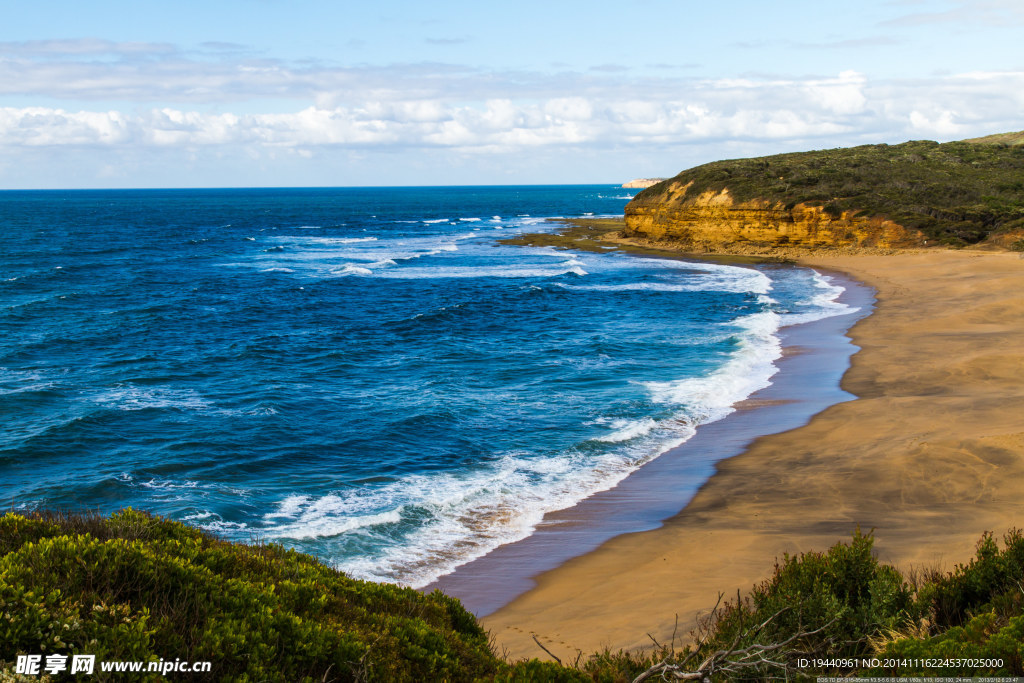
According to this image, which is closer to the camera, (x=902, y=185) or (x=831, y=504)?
(x=831, y=504)

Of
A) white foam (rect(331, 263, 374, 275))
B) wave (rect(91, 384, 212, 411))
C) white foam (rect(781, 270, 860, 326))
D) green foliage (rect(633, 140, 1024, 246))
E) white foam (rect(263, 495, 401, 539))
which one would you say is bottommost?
white foam (rect(263, 495, 401, 539))

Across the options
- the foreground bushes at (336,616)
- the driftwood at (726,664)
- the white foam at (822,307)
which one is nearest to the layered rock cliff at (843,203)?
the white foam at (822,307)

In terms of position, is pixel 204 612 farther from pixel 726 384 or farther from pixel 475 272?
pixel 475 272

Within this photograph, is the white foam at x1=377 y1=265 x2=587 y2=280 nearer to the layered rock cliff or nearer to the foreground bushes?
the layered rock cliff

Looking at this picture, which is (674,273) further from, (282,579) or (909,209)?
(282,579)

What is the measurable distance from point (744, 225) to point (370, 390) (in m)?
45.6

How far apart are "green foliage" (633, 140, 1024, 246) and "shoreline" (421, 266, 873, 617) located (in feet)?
114

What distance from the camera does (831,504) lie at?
13164 millimetres

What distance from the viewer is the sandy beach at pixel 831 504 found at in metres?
10.0

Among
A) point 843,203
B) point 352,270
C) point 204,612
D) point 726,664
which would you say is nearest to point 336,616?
point 204,612

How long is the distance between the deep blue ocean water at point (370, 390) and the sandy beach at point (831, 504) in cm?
219

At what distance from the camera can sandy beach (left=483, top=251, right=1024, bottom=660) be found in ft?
33.0

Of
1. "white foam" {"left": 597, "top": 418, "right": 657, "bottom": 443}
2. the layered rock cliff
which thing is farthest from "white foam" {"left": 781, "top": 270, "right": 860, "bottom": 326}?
the layered rock cliff

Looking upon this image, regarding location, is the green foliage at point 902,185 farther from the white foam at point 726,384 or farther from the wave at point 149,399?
the wave at point 149,399
